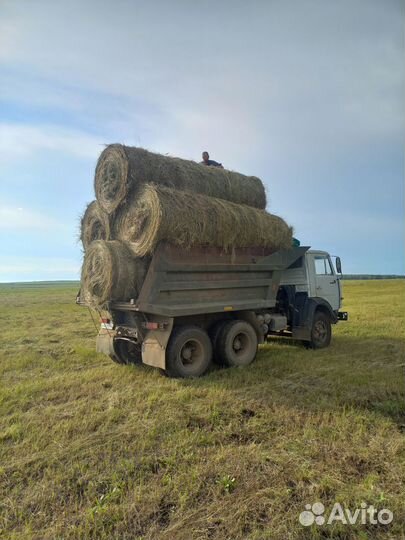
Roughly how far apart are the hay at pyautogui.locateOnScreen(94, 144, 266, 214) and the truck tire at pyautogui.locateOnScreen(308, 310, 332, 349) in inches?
145

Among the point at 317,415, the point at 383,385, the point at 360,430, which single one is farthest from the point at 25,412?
the point at 383,385

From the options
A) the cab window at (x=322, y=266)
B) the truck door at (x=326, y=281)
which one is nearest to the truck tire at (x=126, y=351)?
the truck door at (x=326, y=281)

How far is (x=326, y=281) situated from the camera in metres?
10.0

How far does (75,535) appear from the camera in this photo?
272 centimetres

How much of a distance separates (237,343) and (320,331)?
9.28 ft

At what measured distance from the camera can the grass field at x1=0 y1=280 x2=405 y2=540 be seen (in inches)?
113

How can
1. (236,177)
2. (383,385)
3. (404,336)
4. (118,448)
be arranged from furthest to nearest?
(404,336) → (236,177) → (383,385) → (118,448)

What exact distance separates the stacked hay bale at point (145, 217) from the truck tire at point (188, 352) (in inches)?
43.5

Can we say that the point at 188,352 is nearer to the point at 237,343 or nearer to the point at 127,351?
the point at 237,343

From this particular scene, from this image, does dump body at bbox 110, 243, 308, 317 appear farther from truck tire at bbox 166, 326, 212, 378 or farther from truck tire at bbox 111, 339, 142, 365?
truck tire at bbox 111, 339, 142, 365

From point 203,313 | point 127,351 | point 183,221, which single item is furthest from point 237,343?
point 183,221

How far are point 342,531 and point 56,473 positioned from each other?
247 cm

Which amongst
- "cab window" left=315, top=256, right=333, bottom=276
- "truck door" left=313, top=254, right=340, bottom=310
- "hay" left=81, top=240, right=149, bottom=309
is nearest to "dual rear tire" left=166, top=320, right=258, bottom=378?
"hay" left=81, top=240, right=149, bottom=309

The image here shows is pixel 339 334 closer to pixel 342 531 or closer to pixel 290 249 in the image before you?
pixel 290 249
